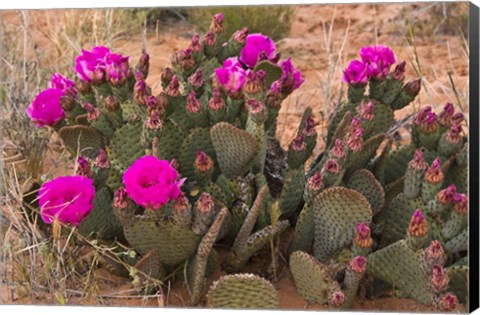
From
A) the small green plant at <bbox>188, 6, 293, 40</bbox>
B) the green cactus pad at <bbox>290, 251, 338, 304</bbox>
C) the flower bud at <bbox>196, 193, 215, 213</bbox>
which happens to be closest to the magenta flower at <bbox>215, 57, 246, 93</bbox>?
the flower bud at <bbox>196, 193, 215, 213</bbox>

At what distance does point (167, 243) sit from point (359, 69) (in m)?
0.68

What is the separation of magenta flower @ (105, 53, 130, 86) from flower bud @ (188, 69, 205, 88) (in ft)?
0.56

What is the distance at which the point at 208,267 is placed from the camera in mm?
2842

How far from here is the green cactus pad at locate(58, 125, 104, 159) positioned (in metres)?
2.99

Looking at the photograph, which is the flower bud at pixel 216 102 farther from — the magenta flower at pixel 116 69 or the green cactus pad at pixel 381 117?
the green cactus pad at pixel 381 117

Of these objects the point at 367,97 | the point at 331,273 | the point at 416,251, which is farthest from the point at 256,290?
the point at 367,97

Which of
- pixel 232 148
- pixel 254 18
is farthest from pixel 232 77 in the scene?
pixel 254 18

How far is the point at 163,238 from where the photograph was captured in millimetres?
2719

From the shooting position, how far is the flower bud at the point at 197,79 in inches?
116

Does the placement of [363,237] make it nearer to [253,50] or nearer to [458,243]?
[458,243]

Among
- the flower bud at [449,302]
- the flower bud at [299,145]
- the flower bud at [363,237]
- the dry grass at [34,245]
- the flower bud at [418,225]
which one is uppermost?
the flower bud at [299,145]

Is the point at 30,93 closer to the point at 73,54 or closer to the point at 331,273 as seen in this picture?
the point at 73,54

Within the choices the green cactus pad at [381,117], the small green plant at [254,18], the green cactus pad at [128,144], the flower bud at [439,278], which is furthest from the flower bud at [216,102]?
the small green plant at [254,18]

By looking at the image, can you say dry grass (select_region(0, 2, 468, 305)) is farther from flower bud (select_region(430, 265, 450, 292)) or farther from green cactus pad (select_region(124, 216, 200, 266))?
flower bud (select_region(430, 265, 450, 292))
